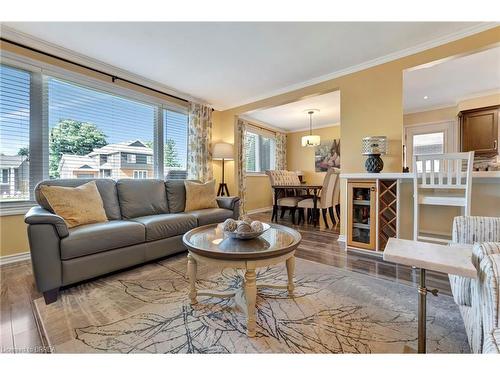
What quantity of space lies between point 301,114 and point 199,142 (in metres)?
2.61

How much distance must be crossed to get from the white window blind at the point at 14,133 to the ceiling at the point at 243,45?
52 cm

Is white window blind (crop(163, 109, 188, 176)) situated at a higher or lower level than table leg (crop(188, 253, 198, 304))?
higher

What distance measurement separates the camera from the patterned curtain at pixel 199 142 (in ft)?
13.5

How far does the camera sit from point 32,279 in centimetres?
196

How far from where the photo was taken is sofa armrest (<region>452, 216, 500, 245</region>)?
1.25 meters

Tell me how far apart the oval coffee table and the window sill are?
81.6 inches

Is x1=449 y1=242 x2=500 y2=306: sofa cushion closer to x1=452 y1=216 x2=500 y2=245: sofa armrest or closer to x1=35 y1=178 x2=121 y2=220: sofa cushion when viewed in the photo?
x1=452 y1=216 x2=500 y2=245: sofa armrest

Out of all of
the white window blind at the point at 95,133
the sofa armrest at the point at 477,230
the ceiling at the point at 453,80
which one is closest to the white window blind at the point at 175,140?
the white window blind at the point at 95,133

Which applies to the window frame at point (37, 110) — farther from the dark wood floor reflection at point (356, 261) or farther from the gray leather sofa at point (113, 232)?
the dark wood floor reflection at point (356, 261)

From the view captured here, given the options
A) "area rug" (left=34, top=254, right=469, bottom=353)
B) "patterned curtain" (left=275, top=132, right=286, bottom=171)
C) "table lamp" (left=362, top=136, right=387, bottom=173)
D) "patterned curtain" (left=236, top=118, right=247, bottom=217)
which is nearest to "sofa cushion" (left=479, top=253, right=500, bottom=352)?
"area rug" (left=34, top=254, right=469, bottom=353)
